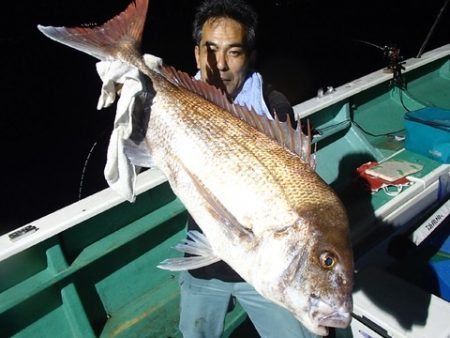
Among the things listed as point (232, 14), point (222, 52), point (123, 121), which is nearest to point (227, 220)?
point (123, 121)

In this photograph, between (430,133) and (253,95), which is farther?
(430,133)

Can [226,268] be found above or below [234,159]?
below

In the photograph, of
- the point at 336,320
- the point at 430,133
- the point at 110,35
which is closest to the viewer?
the point at 336,320

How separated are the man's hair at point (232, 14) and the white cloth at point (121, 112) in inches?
23.8

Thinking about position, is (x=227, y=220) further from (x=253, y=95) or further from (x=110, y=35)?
(x=110, y=35)

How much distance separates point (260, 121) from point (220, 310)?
132cm

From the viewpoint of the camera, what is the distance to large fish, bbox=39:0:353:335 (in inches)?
61.1

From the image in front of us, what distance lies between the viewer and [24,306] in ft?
8.18

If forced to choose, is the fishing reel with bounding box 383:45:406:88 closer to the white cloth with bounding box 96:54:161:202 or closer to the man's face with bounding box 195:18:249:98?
the man's face with bounding box 195:18:249:98

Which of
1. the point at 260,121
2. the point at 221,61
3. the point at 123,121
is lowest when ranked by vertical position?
the point at 260,121

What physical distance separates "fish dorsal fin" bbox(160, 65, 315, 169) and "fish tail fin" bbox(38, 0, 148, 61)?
26cm

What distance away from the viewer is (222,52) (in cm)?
235

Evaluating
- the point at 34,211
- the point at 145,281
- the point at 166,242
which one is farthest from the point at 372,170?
the point at 34,211

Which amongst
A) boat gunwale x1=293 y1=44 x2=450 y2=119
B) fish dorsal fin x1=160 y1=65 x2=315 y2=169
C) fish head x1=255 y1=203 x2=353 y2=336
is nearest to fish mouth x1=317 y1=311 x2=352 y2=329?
fish head x1=255 y1=203 x2=353 y2=336
